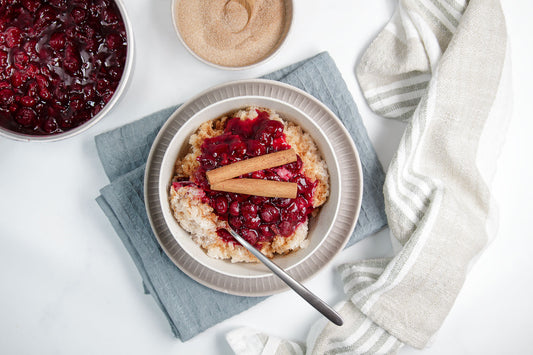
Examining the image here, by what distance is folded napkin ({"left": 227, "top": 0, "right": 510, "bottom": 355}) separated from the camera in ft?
7.78

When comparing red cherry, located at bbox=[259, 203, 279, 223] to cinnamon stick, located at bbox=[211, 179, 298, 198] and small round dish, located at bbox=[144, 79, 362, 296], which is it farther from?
small round dish, located at bbox=[144, 79, 362, 296]

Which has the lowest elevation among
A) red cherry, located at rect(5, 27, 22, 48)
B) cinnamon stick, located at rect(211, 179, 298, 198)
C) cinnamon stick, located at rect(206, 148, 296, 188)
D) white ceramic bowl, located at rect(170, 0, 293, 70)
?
cinnamon stick, located at rect(211, 179, 298, 198)

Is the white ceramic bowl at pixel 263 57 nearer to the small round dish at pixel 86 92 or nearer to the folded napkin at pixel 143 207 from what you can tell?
the folded napkin at pixel 143 207

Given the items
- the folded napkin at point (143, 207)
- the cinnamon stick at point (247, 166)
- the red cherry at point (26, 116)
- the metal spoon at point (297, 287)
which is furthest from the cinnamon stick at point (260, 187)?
the red cherry at point (26, 116)

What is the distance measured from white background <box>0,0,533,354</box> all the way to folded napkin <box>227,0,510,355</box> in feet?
0.62

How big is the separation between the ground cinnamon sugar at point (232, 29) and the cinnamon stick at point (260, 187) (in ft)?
2.48

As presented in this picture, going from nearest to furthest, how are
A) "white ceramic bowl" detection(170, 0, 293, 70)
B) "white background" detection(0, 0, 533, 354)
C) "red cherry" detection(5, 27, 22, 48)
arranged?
"red cherry" detection(5, 27, 22, 48)
"white ceramic bowl" detection(170, 0, 293, 70)
"white background" detection(0, 0, 533, 354)

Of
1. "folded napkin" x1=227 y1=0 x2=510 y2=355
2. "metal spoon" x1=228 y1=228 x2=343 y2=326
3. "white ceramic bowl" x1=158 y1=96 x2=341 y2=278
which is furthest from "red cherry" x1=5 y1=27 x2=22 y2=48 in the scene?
"folded napkin" x1=227 y1=0 x2=510 y2=355

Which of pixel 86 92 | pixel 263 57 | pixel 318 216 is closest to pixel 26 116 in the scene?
pixel 86 92

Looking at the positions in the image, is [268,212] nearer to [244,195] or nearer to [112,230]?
[244,195]

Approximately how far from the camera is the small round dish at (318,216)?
7.13 ft

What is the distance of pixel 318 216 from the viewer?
2303 mm

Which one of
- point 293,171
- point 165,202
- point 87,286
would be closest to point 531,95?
point 293,171

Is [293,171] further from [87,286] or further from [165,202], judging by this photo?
[87,286]
